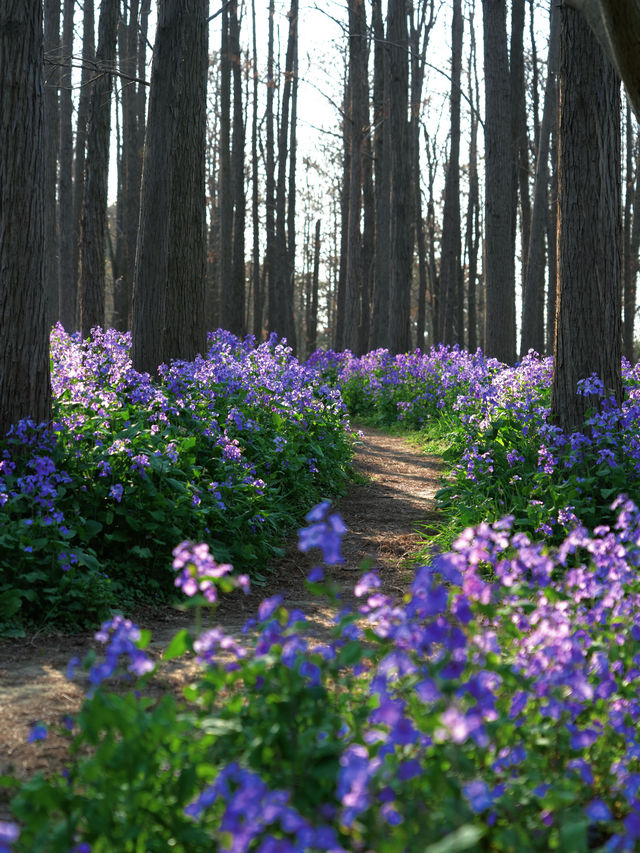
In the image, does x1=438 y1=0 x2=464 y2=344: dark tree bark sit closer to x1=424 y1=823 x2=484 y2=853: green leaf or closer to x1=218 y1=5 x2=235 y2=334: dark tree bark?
x1=218 y1=5 x2=235 y2=334: dark tree bark

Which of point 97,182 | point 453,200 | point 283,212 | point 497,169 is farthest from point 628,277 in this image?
point 97,182

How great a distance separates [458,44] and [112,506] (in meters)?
20.4

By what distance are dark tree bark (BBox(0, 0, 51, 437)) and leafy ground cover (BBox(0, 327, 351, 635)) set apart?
1.08 ft

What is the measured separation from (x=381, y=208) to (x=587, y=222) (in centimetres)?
1397

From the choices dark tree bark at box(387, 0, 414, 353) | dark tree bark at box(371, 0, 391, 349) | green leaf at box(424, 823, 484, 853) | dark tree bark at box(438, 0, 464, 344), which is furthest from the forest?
dark tree bark at box(438, 0, 464, 344)

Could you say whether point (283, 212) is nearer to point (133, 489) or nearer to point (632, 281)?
point (632, 281)

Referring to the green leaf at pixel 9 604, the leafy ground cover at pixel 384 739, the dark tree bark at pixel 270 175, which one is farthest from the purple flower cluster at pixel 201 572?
the dark tree bark at pixel 270 175

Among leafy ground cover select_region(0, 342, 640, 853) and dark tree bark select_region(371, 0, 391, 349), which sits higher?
dark tree bark select_region(371, 0, 391, 349)

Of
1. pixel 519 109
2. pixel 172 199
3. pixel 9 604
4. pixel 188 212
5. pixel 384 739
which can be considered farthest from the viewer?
pixel 519 109

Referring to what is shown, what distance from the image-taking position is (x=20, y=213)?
16.7 feet

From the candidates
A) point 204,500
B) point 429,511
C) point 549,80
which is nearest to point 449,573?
point 204,500

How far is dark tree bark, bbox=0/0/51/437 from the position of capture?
502cm

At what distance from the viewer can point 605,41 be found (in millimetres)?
3736

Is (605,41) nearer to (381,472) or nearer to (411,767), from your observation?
(411,767)
